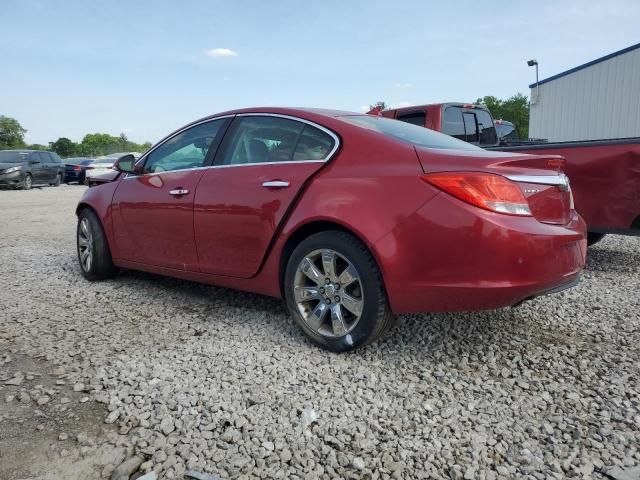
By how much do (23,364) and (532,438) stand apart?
8.91 ft

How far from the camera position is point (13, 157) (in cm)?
1945

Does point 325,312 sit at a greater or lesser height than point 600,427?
greater

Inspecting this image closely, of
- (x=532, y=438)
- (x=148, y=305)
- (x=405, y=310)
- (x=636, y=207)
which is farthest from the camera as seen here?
(x=636, y=207)

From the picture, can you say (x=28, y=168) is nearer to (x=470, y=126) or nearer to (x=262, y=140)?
(x=470, y=126)

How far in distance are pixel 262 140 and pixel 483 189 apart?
5.30 ft

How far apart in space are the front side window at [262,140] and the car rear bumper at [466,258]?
41.2 inches

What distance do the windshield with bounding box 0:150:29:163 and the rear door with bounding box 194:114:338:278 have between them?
62.1ft

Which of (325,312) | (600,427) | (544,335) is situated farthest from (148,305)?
(600,427)

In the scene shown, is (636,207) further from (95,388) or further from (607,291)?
(95,388)

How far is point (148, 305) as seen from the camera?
4125mm

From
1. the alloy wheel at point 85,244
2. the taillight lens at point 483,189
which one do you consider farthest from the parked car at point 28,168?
the taillight lens at point 483,189

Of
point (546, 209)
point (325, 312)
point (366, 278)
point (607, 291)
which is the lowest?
point (607, 291)

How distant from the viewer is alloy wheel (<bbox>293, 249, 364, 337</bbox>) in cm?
296

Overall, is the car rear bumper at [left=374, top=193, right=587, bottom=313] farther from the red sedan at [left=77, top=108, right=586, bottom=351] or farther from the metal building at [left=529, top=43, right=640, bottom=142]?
the metal building at [left=529, top=43, right=640, bottom=142]
